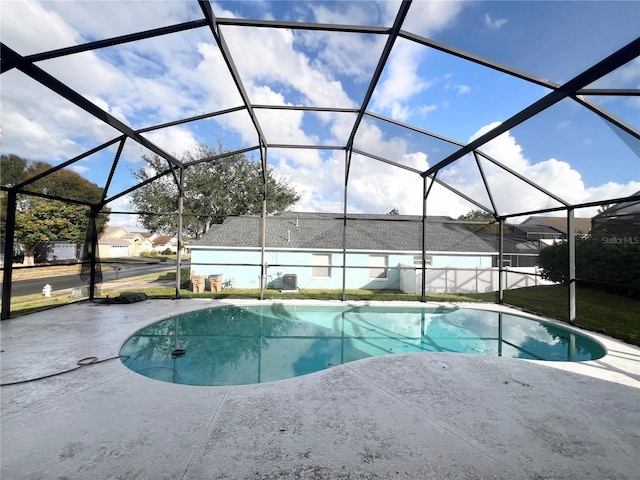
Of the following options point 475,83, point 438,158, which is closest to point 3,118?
point 475,83

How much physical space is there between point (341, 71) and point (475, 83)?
7.74ft

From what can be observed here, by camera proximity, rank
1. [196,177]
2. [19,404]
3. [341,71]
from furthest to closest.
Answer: [196,177], [341,71], [19,404]

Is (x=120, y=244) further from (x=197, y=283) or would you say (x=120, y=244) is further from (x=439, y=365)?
(x=439, y=365)

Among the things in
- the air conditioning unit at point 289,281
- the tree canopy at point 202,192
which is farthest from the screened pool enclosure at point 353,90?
the tree canopy at point 202,192

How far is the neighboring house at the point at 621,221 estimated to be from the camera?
16.7 feet

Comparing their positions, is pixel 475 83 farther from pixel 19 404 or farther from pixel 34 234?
pixel 34 234

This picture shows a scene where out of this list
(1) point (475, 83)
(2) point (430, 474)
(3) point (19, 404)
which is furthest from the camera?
(1) point (475, 83)

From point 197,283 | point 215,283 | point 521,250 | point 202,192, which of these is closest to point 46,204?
Answer: point 202,192

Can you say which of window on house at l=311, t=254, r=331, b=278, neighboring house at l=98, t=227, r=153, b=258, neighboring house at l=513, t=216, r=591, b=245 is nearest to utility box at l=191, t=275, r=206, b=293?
window on house at l=311, t=254, r=331, b=278

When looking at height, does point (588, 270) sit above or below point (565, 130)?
below

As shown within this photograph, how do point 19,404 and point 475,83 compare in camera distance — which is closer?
point 19,404

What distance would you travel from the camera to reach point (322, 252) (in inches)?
484

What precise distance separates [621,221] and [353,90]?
6.02m

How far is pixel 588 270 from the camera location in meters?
8.00
